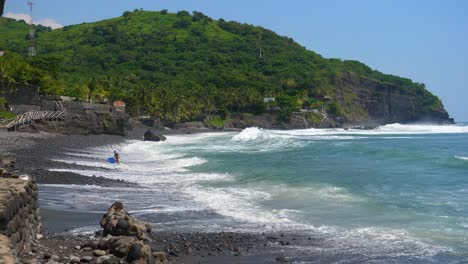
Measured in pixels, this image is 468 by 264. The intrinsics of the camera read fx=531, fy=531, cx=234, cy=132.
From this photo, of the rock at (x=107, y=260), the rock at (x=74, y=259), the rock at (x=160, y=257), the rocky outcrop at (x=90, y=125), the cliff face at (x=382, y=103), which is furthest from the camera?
the cliff face at (x=382, y=103)

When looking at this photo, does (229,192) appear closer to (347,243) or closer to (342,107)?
(347,243)

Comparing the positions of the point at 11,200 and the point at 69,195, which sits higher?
the point at 11,200

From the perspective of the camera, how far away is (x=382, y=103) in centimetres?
16050

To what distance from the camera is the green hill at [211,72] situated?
11225cm

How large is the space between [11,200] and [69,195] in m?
9.53

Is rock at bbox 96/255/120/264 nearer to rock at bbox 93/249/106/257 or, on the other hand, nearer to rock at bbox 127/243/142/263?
rock at bbox 127/243/142/263

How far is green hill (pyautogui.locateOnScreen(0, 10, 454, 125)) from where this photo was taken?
368ft

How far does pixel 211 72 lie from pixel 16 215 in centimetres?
13605

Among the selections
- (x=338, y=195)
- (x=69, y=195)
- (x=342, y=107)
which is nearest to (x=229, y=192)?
(x=338, y=195)

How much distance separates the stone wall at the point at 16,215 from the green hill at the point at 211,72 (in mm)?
83591

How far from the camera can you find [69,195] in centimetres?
1875

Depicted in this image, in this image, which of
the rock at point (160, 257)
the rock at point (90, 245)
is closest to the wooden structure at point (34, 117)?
the rock at point (90, 245)

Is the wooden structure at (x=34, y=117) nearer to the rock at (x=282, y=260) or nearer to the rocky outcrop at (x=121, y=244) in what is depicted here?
the rocky outcrop at (x=121, y=244)

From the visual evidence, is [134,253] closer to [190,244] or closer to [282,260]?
[190,244]
